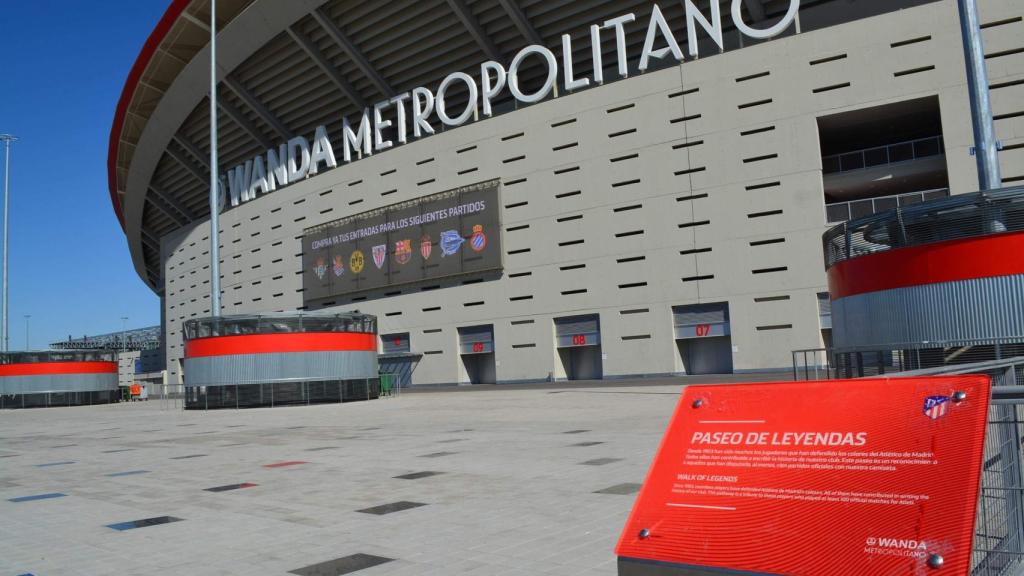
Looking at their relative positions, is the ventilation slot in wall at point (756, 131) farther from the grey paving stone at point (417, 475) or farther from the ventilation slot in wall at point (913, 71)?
the grey paving stone at point (417, 475)

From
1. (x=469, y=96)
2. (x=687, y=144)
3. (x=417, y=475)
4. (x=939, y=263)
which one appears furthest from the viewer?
(x=469, y=96)

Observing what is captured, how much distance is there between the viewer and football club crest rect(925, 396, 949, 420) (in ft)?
9.16

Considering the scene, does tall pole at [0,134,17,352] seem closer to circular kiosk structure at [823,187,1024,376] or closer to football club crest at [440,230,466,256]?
football club crest at [440,230,466,256]

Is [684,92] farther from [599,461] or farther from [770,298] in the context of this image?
[599,461]

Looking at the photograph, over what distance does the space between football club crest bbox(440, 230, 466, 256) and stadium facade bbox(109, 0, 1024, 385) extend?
85 millimetres

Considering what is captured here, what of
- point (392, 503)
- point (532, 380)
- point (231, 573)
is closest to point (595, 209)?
point (532, 380)

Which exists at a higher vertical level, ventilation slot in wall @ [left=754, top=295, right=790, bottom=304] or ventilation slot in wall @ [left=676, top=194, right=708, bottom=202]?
ventilation slot in wall @ [left=676, top=194, right=708, bottom=202]

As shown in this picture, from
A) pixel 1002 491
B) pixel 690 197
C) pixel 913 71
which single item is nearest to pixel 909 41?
pixel 913 71

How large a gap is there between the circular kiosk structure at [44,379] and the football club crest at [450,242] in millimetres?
21819

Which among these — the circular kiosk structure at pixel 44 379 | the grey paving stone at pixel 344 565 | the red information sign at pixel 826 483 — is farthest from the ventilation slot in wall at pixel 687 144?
the circular kiosk structure at pixel 44 379

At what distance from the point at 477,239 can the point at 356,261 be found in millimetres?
9561

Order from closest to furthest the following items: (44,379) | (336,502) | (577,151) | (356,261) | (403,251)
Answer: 1. (336,502)
2. (577,151)
3. (44,379)
4. (403,251)
5. (356,261)

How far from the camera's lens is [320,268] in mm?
48281

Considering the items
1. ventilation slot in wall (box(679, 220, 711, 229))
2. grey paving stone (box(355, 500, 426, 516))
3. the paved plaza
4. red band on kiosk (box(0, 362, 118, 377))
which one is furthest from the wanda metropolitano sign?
grey paving stone (box(355, 500, 426, 516))
